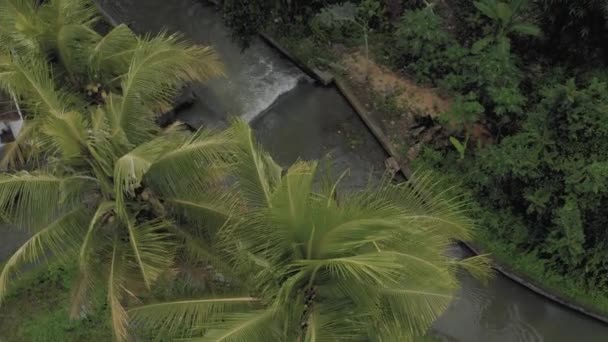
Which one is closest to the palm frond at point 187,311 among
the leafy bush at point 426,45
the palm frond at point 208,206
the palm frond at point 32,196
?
the palm frond at point 208,206

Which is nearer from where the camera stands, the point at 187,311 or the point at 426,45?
the point at 187,311

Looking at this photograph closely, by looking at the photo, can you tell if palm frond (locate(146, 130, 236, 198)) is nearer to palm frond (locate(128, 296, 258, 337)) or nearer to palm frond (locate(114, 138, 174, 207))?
palm frond (locate(114, 138, 174, 207))

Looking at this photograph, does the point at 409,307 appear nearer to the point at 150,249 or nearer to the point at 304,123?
the point at 150,249

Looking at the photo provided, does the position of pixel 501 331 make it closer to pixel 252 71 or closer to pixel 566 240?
pixel 566 240

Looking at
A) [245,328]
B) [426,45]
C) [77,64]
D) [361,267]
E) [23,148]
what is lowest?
[23,148]

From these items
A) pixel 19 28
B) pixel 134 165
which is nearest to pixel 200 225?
pixel 134 165

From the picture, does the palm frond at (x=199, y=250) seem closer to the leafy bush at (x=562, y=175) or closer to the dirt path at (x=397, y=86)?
the leafy bush at (x=562, y=175)
